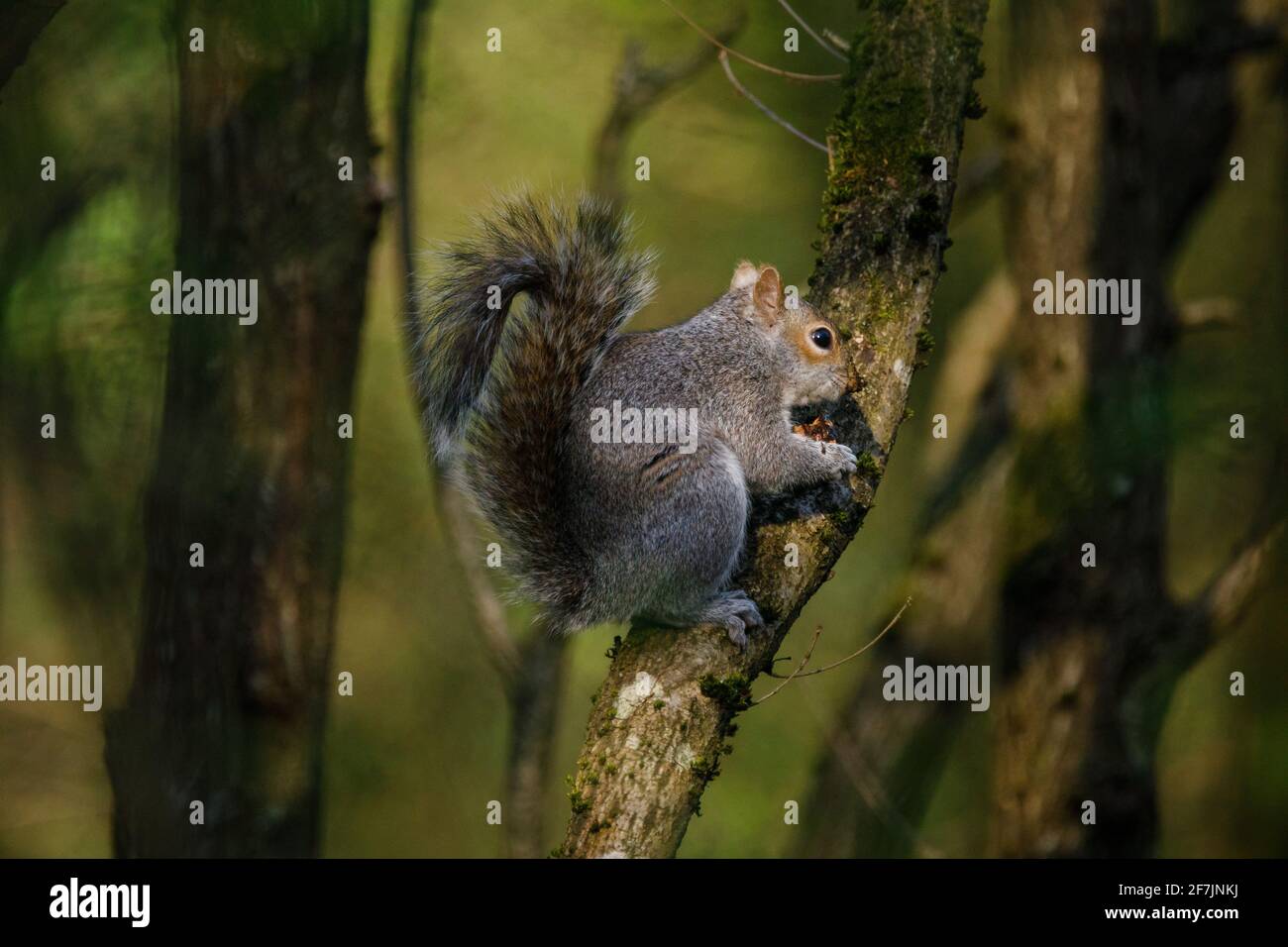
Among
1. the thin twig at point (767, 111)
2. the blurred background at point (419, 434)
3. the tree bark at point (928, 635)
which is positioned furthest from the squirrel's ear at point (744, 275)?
the tree bark at point (928, 635)

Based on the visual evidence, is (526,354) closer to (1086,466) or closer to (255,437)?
(255,437)

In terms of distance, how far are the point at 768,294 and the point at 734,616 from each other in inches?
48.4

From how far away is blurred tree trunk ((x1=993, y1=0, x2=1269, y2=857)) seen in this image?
475 centimetres

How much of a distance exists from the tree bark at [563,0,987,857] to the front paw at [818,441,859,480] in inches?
1.6

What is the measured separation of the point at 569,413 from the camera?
313 cm

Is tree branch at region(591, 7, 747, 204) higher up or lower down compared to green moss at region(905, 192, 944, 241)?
higher up

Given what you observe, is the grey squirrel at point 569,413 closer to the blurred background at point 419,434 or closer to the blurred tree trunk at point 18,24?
the blurred background at point 419,434

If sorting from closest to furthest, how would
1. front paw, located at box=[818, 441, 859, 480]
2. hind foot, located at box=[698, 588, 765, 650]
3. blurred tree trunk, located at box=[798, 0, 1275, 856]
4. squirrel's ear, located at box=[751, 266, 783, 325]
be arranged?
hind foot, located at box=[698, 588, 765, 650]
front paw, located at box=[818, 441, 859, 480]
squirrel's ear, located at box=[751, 266, 783, 325]
blurred tree trunk, located at box=[798, 0, 1275, 856]

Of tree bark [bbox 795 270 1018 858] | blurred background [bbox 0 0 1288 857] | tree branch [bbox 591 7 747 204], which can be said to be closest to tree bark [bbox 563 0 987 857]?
blurred background [bbox 0 0 1288 857]

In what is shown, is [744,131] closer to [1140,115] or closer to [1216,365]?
[1140,115]

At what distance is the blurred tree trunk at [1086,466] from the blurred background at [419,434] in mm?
22

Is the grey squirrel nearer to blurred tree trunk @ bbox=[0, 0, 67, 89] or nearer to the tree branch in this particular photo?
blurred tree trunk @ bbox=[0, 0, 67, 89]

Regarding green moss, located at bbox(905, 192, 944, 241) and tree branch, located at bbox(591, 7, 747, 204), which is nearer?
green moss, located at bbox(905, 192, 944, 241)

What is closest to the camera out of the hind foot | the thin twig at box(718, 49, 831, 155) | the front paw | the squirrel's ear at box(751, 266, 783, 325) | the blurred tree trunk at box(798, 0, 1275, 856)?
the hind foot
